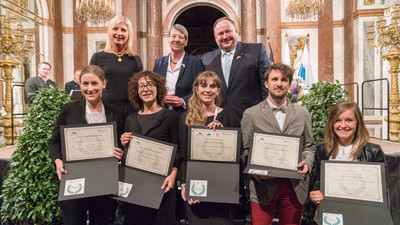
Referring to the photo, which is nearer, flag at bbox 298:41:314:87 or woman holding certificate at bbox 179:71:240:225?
woman holding certificate at bbox 179:71:240:225

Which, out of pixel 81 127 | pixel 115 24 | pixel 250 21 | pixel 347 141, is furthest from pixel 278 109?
pixel 250 21

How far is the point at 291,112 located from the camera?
234 centimetres

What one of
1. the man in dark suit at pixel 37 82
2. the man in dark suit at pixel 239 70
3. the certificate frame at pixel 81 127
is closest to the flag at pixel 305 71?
the man in dark suit at pixel 239 70

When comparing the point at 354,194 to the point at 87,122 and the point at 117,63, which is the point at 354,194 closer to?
the point at 87,122

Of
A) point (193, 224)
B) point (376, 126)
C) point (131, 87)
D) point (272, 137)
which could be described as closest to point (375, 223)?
point (272, 137)

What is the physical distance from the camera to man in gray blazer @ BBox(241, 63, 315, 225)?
7.55 feet

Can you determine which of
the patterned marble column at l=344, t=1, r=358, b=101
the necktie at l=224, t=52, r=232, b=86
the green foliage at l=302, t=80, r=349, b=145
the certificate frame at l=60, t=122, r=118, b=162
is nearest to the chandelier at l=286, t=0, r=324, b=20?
the patterned marble column at l=344, t=1, r=358, b=101

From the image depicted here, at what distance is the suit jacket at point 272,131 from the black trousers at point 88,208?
1119 mm

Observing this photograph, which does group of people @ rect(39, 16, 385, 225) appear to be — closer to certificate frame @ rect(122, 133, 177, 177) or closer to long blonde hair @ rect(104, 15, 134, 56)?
certificate frame @ rect(122, 133, 177, 177)

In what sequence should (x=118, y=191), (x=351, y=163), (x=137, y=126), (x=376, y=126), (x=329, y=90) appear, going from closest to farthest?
(x=351, y=163)
(x=118, y=191)
(x=137, y=126)
(x=329, y=90)
(x=376, y=126)

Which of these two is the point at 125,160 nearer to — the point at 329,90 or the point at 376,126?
the point at 329,90

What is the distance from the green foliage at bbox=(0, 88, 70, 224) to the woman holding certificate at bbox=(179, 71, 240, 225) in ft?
4.92

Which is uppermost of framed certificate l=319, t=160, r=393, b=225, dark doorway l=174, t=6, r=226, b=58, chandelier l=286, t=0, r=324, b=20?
dark doorway l=174, t=6, r=226, b=58

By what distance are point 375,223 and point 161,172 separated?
1.46 meters
